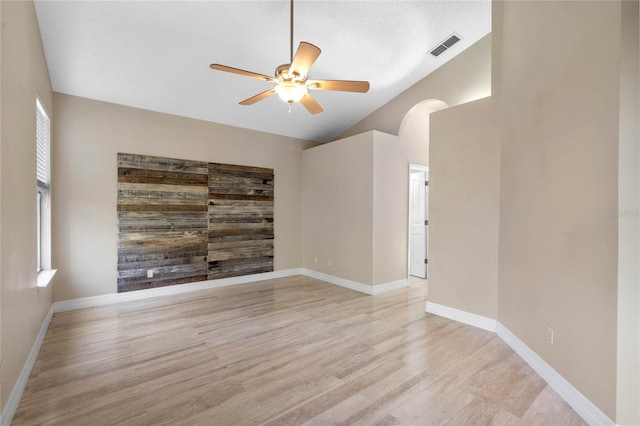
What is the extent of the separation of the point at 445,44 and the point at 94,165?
499 centimetres

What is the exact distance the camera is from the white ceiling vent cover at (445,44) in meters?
3.84

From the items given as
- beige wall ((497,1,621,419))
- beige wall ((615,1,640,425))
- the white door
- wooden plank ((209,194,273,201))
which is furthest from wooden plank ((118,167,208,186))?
beige wall ((615,1,640,425))

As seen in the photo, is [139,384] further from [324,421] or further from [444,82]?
[444,82]

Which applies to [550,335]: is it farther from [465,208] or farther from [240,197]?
[240,197]

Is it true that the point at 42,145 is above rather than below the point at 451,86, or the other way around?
below

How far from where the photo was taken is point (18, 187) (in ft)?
7.06

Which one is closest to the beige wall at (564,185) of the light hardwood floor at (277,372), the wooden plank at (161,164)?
the light hardwood floor at (277,372)

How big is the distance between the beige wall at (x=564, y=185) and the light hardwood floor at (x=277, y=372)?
434 millimetres

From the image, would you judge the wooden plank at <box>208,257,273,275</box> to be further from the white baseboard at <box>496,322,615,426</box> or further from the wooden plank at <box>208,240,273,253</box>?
the white baseboard at <box>496,322,615,426</box>

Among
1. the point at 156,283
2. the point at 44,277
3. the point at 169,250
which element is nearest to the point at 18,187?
the point at 44,277

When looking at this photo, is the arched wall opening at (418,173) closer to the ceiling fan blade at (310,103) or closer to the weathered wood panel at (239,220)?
the ceiling fan blade at (310,103)

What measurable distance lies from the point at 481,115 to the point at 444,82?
133 centimetres

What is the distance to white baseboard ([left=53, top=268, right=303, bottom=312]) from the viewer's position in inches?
154

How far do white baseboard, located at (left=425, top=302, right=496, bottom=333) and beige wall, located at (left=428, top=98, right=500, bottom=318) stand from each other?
0.17 feet
